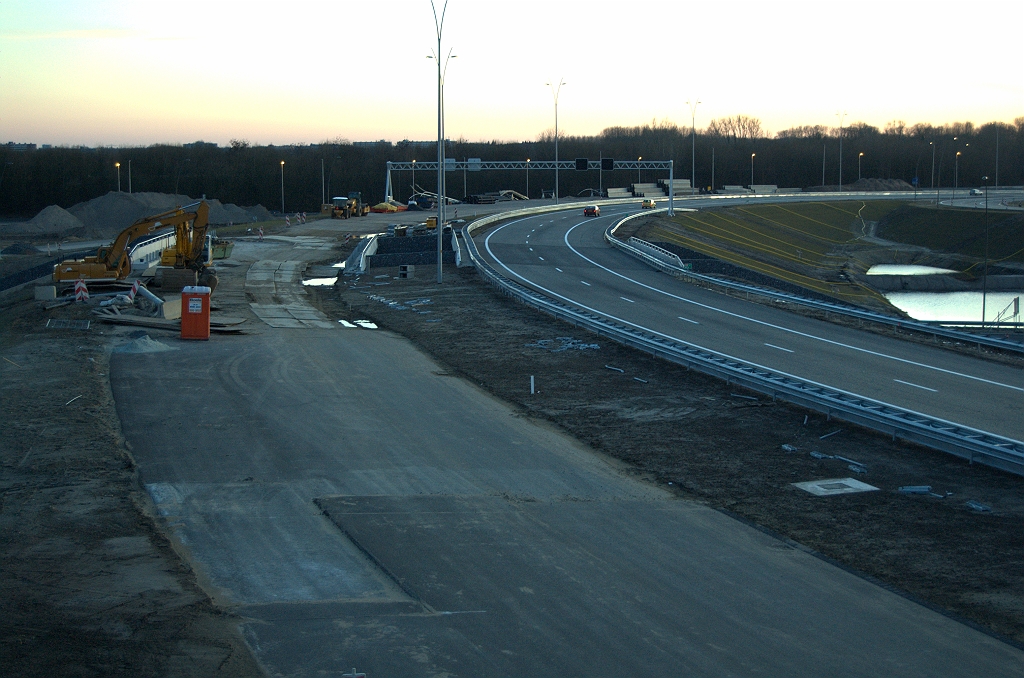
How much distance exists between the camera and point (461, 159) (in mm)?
157375

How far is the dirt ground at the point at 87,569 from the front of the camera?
296 inches

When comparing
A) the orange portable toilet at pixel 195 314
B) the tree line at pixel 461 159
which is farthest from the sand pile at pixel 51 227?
the orange portable toilet at pixel 195 314

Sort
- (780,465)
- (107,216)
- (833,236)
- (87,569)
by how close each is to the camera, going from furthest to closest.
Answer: (107,216) < (833,236) < (780,465) < (87,569)

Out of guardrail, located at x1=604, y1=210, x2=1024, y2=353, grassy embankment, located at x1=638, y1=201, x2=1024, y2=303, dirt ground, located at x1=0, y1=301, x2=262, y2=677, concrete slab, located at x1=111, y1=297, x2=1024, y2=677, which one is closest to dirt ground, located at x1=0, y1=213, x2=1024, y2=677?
dirt ground, located at x1=0, y1=301, x2=262, y2=677

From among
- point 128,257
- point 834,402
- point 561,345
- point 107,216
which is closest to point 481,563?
point 834,402

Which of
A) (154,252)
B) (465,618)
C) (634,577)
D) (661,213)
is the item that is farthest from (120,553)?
(661,213)

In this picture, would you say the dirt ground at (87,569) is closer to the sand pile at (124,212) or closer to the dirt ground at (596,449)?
the dirt ground at (596,449)

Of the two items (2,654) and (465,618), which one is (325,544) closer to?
(465,618)

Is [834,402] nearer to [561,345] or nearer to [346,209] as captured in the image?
[561,345]

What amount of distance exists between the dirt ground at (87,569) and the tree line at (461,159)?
11014cm

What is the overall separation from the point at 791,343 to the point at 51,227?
72650 millimetres

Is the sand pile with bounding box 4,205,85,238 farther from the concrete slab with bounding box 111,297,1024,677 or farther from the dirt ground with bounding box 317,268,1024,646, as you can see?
the concrete slab with bounding box 111,297,1024,677

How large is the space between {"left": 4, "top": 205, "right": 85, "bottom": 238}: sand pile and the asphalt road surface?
6646 centimetres

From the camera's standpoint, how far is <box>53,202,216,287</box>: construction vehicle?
3275 centimetres
